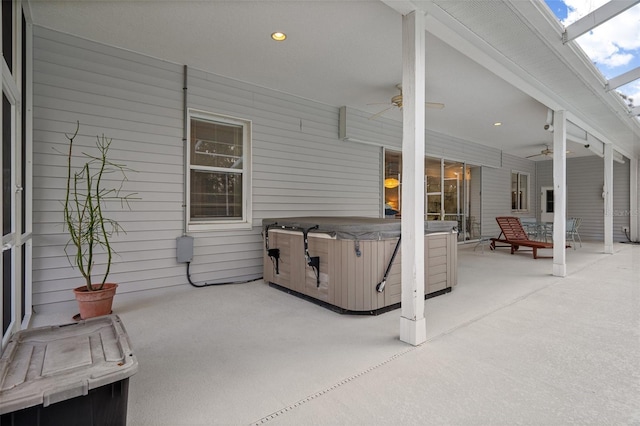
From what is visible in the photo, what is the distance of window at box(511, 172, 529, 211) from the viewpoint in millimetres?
10750

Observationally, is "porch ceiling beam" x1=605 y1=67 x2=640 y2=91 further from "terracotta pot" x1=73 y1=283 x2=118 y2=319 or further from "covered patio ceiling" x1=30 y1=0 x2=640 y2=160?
"terracotta pot" x1=73 y1=283 x2=118 y2=319

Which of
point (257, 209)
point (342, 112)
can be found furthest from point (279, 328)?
point (342, 112)

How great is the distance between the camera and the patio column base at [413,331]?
2.51 m

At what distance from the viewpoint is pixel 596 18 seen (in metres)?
3.23

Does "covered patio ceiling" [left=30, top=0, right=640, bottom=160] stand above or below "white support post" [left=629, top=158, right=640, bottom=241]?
above

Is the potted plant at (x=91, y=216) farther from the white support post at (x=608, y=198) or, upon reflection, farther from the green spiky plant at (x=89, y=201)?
the white support post at (x=608, y=198)

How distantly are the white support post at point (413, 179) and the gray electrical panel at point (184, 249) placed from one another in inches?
110

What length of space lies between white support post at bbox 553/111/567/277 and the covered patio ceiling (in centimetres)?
31

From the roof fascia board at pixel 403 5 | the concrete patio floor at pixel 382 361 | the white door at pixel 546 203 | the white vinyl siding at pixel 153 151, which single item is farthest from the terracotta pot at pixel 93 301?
the white door at pixel 546 203

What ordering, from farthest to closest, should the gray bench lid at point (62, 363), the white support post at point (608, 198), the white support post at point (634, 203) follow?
the white support post at point (634, 203), the white support post at point (608, 198), the gray bench lid at point (62, 363)

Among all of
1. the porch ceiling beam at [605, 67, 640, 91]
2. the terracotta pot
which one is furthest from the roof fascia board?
the porch ceiling beam at [605, 67, 640, 91]

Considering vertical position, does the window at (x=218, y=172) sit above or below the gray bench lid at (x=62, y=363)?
above

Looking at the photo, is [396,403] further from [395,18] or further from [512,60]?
[512,60]

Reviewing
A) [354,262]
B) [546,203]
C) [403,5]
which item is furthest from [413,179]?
[546,203]
